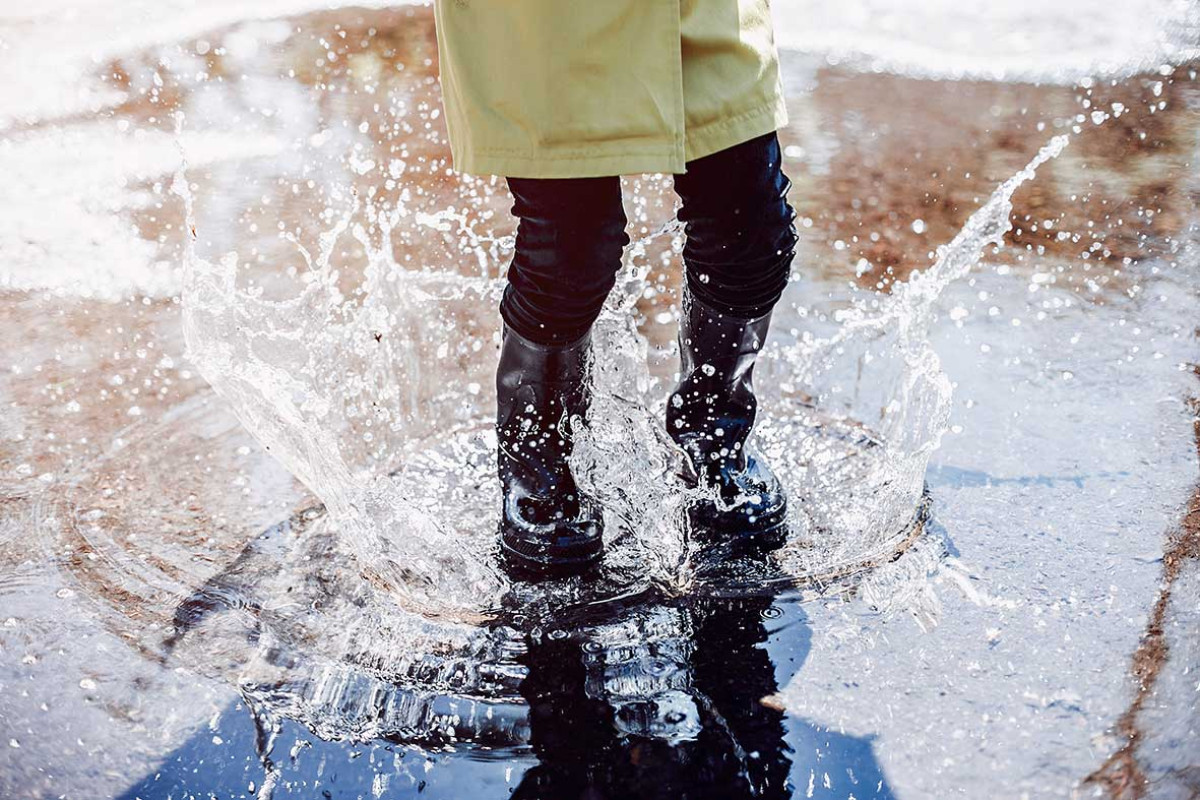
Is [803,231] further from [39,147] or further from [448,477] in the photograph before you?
[39,147]

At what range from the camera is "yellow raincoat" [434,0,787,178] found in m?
1.53

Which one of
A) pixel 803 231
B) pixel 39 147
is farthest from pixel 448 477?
pixel 39 147

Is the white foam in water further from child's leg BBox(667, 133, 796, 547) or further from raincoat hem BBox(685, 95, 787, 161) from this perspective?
raincoat hem BBox(685, 95, 787, 161)

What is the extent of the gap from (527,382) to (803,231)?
1655 millimetres

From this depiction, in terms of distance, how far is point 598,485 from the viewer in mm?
2021

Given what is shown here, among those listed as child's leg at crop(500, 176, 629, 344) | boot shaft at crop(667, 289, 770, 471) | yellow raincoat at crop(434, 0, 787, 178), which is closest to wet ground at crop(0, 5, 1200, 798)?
boot shaft at crop(667, 289, 770, 471)

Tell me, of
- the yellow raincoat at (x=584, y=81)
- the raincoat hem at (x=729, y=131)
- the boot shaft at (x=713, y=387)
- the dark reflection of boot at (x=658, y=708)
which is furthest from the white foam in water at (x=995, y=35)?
the dark reflection of boot at (x=658, y=708)

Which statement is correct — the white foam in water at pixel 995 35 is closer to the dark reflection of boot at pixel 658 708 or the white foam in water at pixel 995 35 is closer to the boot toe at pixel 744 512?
the boot toe at pixel 744 512

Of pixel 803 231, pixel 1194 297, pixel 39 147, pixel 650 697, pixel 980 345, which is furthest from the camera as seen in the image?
pixel 39 147

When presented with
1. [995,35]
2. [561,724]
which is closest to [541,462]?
[561,724]

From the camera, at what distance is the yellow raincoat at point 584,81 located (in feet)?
5.02

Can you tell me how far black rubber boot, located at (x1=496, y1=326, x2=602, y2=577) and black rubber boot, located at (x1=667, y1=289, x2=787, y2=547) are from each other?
0.21 m

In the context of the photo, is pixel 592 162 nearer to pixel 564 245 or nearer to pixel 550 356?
pixel 564 245

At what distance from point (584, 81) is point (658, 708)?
2.90 feet
